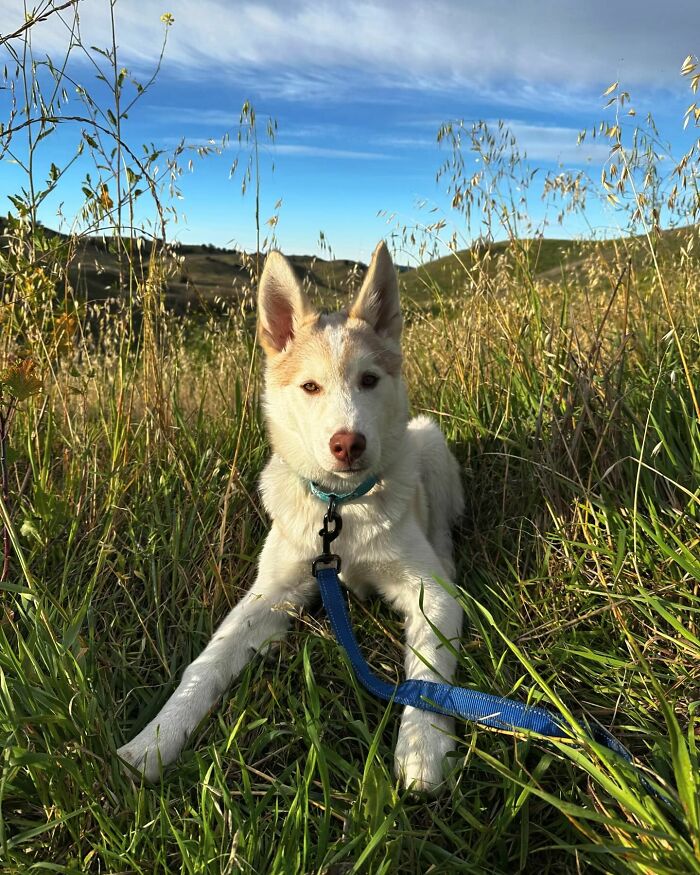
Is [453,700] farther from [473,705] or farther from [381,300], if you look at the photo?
[381,300]

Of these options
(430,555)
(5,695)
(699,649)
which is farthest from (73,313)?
(699,649)

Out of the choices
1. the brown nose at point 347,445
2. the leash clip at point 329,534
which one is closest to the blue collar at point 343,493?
the leash clip at point 329,534

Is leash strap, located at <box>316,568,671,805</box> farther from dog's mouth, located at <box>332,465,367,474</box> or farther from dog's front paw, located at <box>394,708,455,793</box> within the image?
dog's mouth, located at <box>332,465,367,474</box>

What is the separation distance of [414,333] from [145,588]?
2.99 metres

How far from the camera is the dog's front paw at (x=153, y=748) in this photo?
1.72 metres

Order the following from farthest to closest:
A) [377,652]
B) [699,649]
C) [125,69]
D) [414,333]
Result: 1. [414,333]
2. [125,69]
3. [377,652]
4. [699,649]

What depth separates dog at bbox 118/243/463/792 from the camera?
206 cm

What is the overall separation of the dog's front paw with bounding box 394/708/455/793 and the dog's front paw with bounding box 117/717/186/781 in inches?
26.4

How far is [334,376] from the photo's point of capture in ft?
7.49

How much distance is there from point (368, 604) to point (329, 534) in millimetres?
444

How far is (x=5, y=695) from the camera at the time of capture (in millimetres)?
1668

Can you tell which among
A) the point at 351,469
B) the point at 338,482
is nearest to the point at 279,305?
the point at 338,482

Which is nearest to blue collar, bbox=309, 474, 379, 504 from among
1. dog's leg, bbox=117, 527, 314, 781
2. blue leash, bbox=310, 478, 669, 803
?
blue leash, bbox=310, 478, 669, 803

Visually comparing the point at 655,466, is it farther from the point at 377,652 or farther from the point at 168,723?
the point at 168,723
